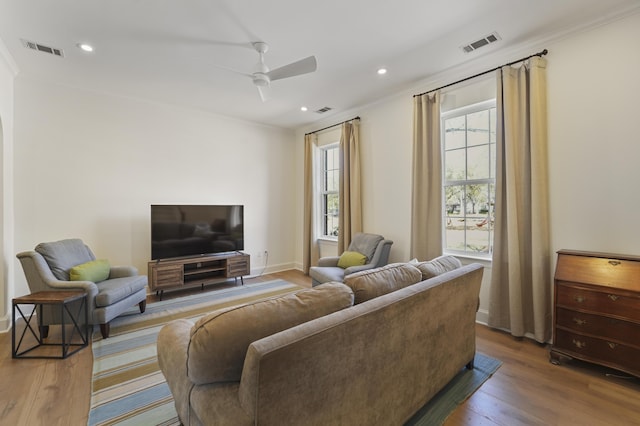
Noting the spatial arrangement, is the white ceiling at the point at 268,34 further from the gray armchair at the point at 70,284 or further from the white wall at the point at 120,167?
the gray armchair at the point at 70,284

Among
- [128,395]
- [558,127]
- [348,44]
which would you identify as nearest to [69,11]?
[348,44]

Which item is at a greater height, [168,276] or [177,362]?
[177,362]

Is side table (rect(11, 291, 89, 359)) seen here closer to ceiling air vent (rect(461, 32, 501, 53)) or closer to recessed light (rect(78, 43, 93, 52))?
recessed light (rect(78, 43, 93, 52))

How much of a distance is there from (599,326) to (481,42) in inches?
109

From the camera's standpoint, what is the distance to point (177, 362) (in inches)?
53.6

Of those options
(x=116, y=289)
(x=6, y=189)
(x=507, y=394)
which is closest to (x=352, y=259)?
(x=507, y=394)

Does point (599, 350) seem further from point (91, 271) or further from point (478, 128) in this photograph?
point (91, 271)

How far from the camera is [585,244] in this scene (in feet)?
8.59

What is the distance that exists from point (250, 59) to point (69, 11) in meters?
1.54

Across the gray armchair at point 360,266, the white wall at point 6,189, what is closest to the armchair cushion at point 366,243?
the gray armchair at point 360,266

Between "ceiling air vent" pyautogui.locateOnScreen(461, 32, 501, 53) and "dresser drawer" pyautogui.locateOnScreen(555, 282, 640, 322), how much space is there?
7.79 feet

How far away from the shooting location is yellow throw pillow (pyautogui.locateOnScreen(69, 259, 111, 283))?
3.01m

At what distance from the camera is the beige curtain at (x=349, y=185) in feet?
15.3

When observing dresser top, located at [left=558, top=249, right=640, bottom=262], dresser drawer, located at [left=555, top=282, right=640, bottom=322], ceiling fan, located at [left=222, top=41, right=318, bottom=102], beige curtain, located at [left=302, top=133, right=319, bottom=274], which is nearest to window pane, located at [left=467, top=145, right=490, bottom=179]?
dresser top, located at [left=558, top=249, right=640, bottom=262]
